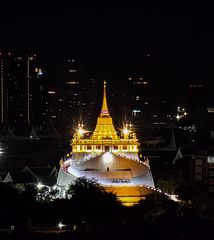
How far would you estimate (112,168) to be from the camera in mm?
28344

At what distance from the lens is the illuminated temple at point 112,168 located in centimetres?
2684

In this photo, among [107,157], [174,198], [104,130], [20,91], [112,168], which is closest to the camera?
[174,198]

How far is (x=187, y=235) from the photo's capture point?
66.5 ft

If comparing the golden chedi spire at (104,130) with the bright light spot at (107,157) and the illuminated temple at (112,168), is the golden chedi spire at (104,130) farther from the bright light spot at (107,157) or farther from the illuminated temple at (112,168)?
A: the bright light spot at (107,157)

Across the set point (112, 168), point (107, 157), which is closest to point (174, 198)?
point (112, 168)

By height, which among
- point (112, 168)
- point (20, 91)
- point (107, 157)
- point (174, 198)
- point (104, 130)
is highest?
point (20, 91)

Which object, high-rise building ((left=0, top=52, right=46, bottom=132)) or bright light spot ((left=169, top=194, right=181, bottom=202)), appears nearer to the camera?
bright light spot ((left=169, top=194, right=181, bottom=202))

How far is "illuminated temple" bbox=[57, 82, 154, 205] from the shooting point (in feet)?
88.1

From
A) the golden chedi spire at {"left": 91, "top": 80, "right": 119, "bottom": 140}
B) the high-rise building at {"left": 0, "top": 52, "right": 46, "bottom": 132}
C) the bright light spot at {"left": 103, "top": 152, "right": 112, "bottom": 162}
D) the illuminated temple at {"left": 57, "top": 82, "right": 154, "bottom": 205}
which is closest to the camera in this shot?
the illuminated temple at {"left": 57, "top": 82, "right": 154, "bottom": 205}

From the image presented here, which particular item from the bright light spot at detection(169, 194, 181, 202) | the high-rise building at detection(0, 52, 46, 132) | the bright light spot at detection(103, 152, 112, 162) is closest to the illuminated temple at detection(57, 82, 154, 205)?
the bright light spot at detection(103, 152, 112, 162)

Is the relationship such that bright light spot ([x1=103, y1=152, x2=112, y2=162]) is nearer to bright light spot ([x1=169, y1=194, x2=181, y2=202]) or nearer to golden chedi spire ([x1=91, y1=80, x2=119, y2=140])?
bright light spot ([x1=169, y1=194, x2=181, y2=202])

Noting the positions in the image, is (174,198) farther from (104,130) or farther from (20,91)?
(20,91)

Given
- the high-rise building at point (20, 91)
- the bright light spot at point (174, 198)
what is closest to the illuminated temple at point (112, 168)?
the bright light spot at point (174, 198)

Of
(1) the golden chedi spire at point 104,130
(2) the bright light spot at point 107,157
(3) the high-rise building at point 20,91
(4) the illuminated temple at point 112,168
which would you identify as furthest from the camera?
(3) the high-rise building at point 20,91
